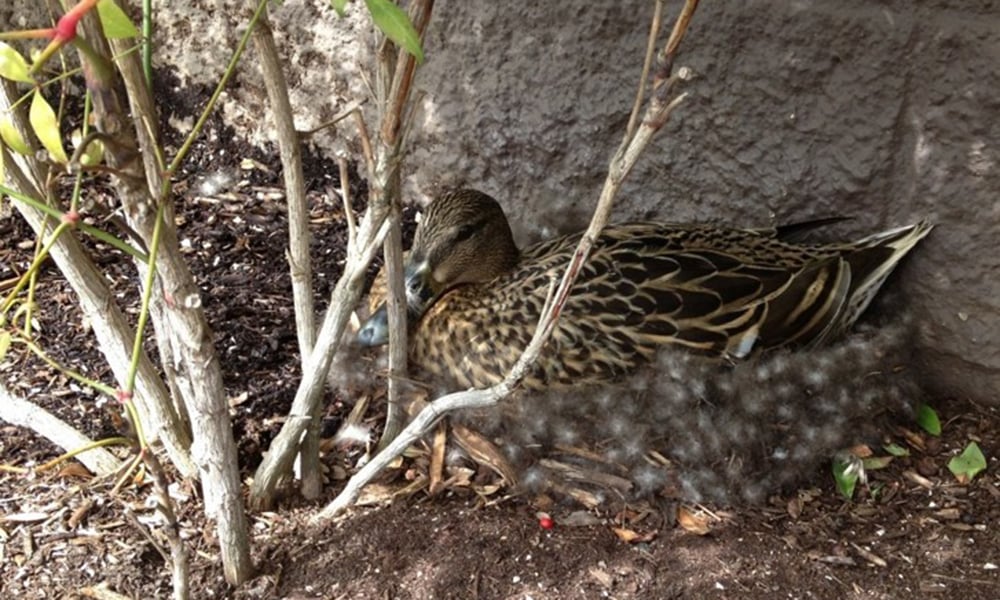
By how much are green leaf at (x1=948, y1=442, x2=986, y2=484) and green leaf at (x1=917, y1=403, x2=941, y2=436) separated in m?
0.11

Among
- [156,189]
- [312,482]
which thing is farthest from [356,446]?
[156,189]

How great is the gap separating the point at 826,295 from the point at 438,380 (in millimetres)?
1077

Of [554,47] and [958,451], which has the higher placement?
[554,47]

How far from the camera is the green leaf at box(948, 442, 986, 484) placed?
2699 millimetres

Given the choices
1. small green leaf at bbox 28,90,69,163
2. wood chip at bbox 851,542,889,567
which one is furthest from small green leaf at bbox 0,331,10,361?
wood chip at bbox 851,542,889,567

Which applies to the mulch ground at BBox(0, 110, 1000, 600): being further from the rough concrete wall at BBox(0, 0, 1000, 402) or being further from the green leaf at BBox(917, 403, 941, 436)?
the rough concrete wall at BBox(0, 0, 1000, 402)

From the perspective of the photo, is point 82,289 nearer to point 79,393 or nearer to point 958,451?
point 79,393

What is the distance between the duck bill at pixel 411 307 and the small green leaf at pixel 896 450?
4.27 feet

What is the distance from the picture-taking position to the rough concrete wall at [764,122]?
2637mm

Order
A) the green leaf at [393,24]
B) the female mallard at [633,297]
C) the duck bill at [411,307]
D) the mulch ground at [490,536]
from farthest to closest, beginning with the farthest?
the duck bill at [411,307]
the female mallard at [633,297]
the mulch ground at [490,536]
the green leaf at [393,24]

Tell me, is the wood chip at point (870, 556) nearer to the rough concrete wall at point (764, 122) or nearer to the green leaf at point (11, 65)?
the rough concrete wall at point (764, 122)

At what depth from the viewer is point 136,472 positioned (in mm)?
2568

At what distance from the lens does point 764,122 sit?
2.88 m

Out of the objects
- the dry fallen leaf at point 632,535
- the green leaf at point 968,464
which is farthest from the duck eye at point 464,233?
the green leaf at point 968,464
